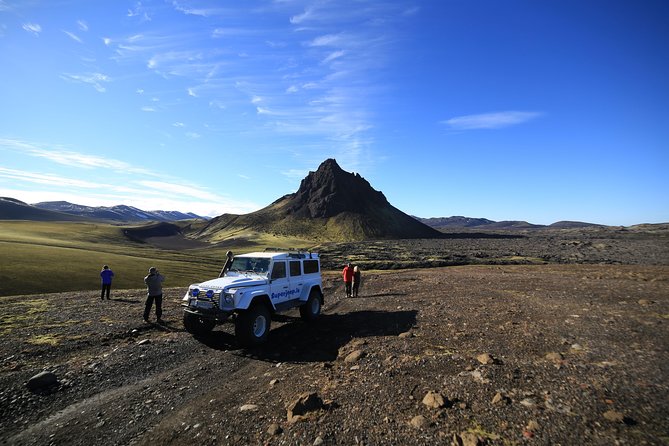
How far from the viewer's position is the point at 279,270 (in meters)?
13.0

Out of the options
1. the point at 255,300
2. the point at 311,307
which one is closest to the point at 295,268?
the point at 311,307

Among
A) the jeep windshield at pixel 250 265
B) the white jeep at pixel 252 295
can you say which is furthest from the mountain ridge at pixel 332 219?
the jeep windshield at pixel 250 265

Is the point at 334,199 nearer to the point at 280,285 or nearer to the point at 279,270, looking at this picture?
the point at 279,270

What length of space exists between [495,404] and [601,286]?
18710 mm

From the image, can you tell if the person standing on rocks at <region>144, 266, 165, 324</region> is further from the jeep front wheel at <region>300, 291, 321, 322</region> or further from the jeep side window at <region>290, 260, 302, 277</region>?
the jeep front wheel at <region>300, 291, 321, 322</region>

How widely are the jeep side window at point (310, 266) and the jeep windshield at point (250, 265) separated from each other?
2.57m

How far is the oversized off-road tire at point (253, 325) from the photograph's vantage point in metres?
10.7

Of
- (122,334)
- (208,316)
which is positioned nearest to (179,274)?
(122,334)

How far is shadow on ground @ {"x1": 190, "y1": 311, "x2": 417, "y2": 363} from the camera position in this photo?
10500 millimetres

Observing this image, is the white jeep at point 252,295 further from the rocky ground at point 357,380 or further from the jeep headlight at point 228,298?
the rocky ground at point 357,380

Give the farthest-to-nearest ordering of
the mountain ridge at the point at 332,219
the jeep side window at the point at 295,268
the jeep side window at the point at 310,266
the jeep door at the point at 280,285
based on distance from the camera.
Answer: the mountain ridge at the point at 332,219 < the jeep side window at the point at 310,266 < the jeep side window at the point at 295,268 < the jeep door at the point at 280,285

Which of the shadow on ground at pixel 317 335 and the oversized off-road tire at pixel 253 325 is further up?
the oversized off-road tire at pixel 253 325

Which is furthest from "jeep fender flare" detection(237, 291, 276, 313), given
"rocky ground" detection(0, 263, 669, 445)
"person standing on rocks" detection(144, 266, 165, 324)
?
"person standing on rocks" detection(144, 266, 165, 324)

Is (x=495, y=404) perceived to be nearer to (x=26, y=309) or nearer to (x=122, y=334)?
(x=122, y=334)
